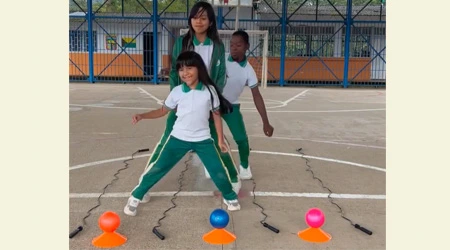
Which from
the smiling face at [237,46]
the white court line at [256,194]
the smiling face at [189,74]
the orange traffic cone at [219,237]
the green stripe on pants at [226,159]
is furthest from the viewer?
the smiling face at [237,46]

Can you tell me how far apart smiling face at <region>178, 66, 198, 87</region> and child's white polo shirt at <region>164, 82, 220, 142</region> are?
73 mm

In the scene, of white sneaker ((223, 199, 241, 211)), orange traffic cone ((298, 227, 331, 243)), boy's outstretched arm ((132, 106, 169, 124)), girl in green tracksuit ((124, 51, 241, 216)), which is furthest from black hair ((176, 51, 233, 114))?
orange traffic cone ((298, 227, 331, 243))

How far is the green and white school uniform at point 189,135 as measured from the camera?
143 inches

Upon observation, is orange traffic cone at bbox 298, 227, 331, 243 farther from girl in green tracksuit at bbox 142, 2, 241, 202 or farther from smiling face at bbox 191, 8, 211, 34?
smiling face at bbox 191, 8, 211, 34

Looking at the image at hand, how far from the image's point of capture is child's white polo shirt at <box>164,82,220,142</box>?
143 inches

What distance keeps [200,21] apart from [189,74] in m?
0.53

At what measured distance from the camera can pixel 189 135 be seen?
3.65 meters

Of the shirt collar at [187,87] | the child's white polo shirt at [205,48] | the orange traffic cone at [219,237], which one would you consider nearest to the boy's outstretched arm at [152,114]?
the shirt collar at [187,87]

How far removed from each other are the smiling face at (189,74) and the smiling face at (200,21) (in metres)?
0.46

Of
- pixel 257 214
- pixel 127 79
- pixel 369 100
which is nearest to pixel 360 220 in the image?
pixel 257 214

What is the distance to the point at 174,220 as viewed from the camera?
3.69m

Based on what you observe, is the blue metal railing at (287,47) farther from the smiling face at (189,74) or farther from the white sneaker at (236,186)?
the smiling face at (189,74)

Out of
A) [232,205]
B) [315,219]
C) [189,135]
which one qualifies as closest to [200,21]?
[189,135]

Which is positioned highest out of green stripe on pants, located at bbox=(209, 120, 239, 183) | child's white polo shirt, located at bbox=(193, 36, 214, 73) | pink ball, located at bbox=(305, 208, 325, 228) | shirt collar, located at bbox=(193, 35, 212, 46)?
shirt collar, located at bbox=(193, 35, 212, 46)
